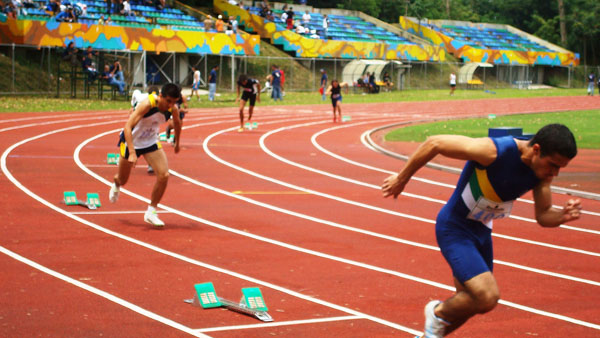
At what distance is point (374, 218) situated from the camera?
37.8 ft

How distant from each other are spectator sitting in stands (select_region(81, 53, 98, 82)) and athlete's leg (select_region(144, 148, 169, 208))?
83.5 feet

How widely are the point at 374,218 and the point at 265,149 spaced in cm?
886

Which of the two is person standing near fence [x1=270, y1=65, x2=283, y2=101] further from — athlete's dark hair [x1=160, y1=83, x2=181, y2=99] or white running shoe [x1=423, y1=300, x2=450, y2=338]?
white running shoe [x1=423, y1=300, x2=450, y2=338]

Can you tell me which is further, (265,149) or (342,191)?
(265,149)

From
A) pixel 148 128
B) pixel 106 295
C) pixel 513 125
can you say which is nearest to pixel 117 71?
pixel 513 125

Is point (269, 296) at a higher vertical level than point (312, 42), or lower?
lower

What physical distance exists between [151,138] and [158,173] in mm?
536

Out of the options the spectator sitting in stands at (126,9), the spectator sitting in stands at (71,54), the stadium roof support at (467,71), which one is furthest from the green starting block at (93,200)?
the stadium roof support at (467,71)

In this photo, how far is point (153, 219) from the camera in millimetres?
10492

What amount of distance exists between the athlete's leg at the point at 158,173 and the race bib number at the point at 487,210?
6.01 meters

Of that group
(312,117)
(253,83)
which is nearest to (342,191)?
(253,83)

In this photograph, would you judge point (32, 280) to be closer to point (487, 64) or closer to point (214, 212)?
point (214, 212)

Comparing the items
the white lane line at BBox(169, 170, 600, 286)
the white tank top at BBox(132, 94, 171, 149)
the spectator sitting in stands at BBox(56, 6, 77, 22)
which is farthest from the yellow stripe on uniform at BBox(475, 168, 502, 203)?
the spectator sitting in stands at BBox(56, 6, 77, 22)

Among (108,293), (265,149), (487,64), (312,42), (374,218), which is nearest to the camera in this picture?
(108,293)
